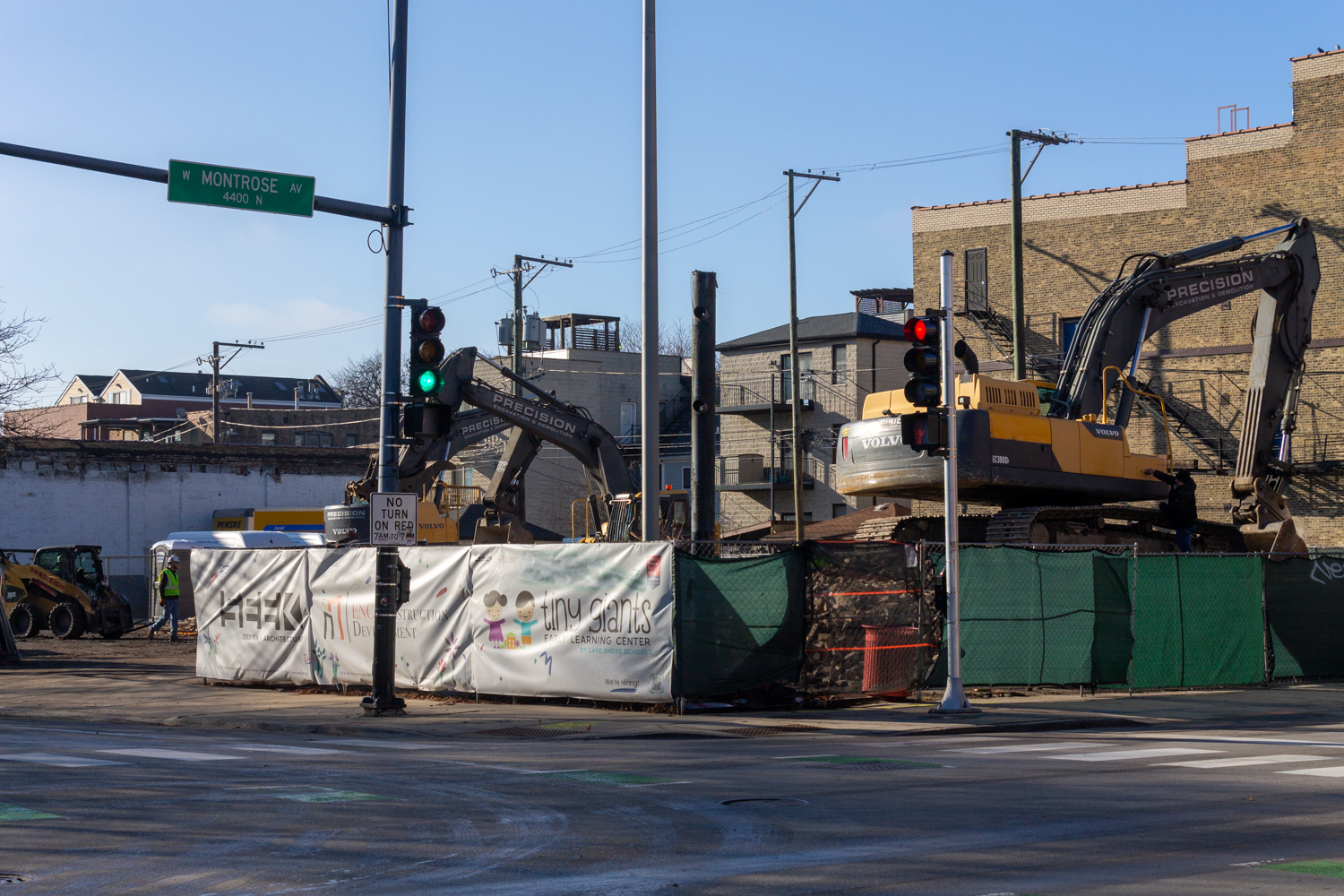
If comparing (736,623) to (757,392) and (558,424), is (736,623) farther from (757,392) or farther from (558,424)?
(757,392)

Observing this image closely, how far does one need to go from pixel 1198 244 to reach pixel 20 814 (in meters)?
40.2

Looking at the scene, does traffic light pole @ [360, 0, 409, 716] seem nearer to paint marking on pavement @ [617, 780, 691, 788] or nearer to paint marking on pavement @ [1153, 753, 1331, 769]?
paint marking on pavement @ [617, 780, 691, 788]

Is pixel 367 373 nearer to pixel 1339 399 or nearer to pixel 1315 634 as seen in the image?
pixel 1339 399

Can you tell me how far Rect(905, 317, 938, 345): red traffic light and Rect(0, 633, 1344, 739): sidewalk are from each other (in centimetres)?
433

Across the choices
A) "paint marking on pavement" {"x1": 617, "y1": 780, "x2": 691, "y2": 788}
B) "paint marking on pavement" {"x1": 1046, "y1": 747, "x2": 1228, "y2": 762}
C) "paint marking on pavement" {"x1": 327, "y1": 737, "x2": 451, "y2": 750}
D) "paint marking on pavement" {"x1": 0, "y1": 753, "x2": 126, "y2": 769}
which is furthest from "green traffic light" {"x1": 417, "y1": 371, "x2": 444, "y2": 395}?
"paint marking on pavement" {"x1": 1046, "y1": 747, "x2": 1228, "y2": 762}

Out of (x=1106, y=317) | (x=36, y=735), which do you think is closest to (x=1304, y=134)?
(x=1106, y=317)

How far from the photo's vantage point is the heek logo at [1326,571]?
71.7ft

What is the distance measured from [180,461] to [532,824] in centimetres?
4948

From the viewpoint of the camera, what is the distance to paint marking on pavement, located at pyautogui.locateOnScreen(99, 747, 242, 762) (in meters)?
12.7

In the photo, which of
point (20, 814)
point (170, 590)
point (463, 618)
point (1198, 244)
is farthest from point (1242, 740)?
point (1198, 244)

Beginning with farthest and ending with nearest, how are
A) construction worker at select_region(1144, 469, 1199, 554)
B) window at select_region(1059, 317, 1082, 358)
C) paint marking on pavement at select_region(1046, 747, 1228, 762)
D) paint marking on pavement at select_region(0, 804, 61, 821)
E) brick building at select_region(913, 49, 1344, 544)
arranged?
window at select_region(1059, 317, 1082, 358)
brick building at select_region(913, 49, 1344, 544)
construction worker at select_region(1144, 469, 1199, 554)
paint marking on pavement at select_region(1046, 747, 1228, 762)
paint marking on pavement at select_region(0, 804, 61, 821)

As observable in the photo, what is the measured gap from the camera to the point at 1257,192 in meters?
42.4

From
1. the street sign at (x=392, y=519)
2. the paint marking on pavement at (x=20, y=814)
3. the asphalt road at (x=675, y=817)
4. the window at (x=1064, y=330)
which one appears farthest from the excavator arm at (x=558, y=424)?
the window at (x=1064, y=330)

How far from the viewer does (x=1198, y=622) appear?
20.4 meters
